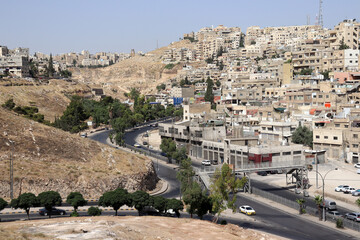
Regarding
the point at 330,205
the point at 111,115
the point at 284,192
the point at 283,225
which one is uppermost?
the point at 111,115

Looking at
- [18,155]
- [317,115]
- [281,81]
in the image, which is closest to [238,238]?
[18,155]

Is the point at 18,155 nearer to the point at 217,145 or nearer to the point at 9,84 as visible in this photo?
the point at 217,145

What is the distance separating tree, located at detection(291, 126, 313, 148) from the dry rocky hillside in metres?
30.7

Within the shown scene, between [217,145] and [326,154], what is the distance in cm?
1802

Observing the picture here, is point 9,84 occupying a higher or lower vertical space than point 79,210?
higher

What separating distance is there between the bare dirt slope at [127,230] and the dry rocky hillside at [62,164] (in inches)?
703

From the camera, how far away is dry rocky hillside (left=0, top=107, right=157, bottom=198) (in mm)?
58469

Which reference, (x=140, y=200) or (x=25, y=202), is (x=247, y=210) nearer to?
(x=140, y=200)

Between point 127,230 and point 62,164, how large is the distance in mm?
30055

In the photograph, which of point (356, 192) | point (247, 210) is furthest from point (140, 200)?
point (356, 192)

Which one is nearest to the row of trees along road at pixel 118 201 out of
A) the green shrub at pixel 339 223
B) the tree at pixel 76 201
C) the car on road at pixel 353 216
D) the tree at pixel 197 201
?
the tree at pixel 76 201

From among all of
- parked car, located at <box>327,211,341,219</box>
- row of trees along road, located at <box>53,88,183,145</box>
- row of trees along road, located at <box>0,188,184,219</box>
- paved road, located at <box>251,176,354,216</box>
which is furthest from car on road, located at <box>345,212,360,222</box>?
row of trees along road, located at <box>53,88,183,145</box>

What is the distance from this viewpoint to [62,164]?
209ft

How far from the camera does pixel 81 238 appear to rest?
32.8 m
